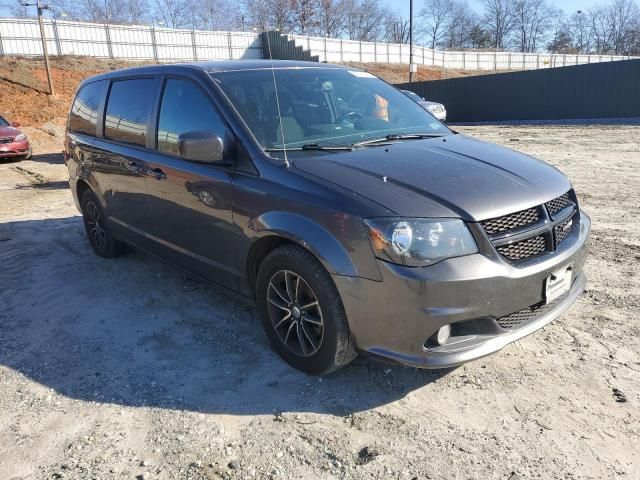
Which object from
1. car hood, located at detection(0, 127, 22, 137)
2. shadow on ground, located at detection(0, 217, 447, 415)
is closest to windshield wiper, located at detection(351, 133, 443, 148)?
shadow on ground, located at detection(0, 217, 447, 415)

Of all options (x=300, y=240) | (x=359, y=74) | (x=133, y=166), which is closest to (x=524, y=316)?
(x=300, y=240)

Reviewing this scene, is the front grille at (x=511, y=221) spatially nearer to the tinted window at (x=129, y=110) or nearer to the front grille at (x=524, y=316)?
the front grille at (x=524, y=316)

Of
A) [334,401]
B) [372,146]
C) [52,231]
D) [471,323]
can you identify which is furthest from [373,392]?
[52,231]

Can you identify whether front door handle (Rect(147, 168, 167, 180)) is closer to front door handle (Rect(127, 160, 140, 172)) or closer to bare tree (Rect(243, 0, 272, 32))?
front door handle (Rect(127, 160, 140, 172))

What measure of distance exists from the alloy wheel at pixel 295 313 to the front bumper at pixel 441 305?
1.07 feet

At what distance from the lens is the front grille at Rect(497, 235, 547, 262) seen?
9.26 ft

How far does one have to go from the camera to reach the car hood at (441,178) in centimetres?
280

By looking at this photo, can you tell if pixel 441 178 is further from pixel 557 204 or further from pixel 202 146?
pixel 202 146

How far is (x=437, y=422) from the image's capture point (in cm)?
288

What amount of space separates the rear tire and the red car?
1135cm

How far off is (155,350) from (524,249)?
8.46ft

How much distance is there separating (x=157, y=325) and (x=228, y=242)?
42.6 inches

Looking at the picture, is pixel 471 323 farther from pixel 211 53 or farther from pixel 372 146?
pixel 211 53

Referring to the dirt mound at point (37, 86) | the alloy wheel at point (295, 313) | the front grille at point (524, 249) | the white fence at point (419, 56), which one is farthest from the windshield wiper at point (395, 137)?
the white fence at point (419, 56)
